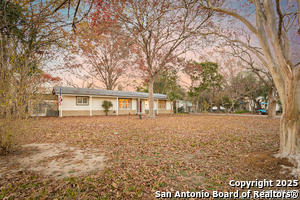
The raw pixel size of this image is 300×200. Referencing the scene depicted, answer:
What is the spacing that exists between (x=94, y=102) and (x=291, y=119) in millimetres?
19048

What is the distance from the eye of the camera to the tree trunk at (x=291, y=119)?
3275 millimetres

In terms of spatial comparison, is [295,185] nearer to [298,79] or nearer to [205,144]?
[298,79]

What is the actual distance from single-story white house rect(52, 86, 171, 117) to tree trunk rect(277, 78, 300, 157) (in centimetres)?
1806

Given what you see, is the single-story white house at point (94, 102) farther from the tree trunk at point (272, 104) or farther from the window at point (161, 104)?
the tree trunk at point (272, 104)

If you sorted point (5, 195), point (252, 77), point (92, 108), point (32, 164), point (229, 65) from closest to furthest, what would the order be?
point (5, 195) < point (32, 164) < point (92, 108) < point (229, 65) < point (252, 77)

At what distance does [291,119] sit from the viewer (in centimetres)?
334

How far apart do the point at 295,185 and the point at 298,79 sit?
2236mm

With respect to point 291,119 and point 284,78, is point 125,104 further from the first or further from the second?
point 291,119

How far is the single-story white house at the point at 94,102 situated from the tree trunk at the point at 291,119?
18.1 metres

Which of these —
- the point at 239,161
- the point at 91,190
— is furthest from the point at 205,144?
the point at 91,190

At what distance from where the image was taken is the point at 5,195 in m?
2.34

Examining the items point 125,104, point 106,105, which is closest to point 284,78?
Result: point 106,105

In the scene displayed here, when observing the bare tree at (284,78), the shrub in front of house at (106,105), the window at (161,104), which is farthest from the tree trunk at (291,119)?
the window at (161,104)

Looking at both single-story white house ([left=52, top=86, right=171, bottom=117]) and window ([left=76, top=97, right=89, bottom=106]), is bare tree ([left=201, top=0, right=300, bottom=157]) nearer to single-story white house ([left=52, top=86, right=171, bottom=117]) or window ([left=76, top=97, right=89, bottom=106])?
single-story white house ([left=52, top=86, right=171, bottom=117])
